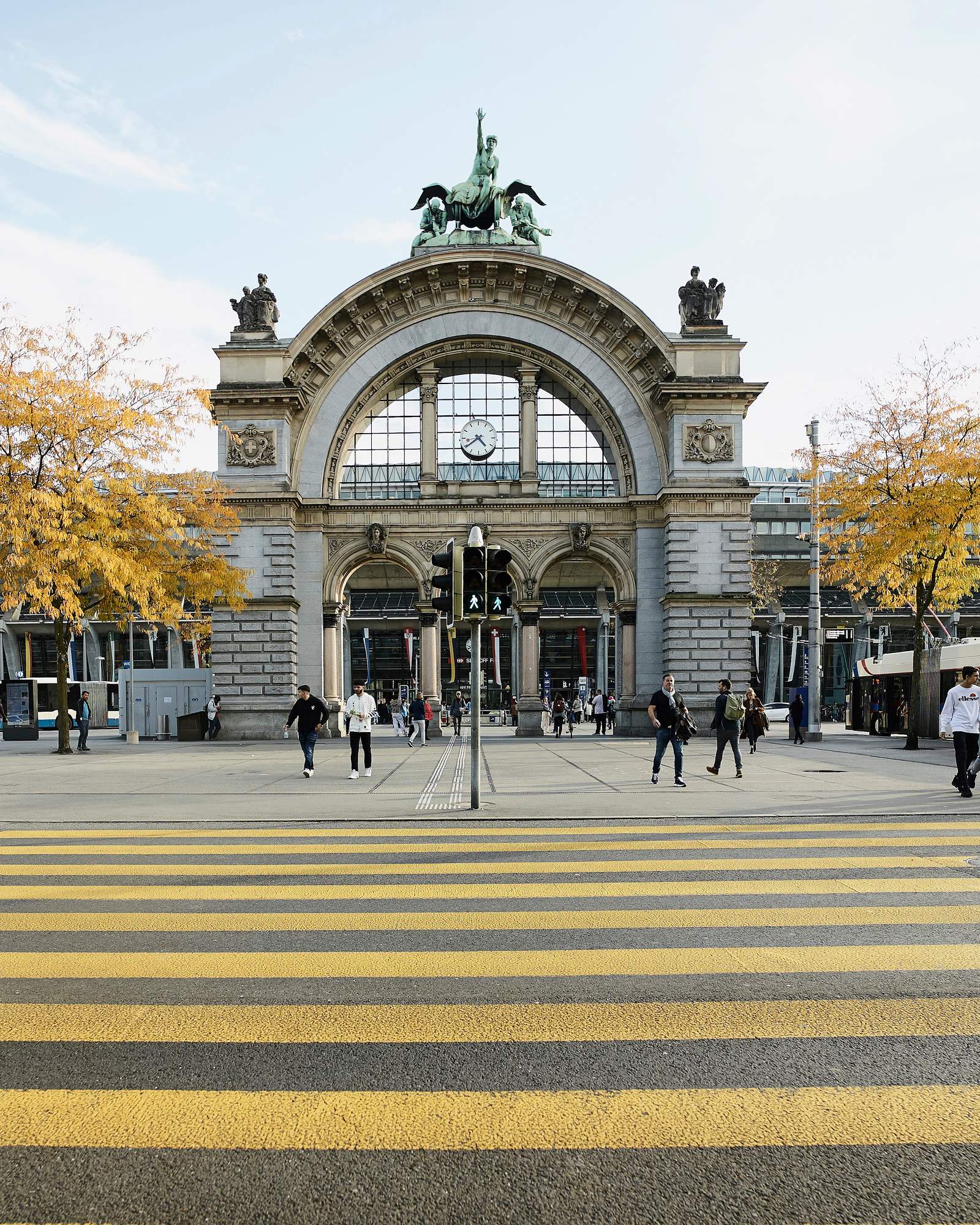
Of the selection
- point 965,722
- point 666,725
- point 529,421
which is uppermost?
point 529,421

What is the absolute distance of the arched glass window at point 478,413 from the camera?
37.7m

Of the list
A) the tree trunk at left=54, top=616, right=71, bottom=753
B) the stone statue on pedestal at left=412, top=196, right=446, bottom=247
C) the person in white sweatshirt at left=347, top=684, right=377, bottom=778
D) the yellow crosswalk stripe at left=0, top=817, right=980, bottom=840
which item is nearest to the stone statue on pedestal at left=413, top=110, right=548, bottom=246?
the stone statue on pedestal at left=412, top=196, right=446, bottom=247

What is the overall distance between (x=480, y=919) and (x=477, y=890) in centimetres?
102

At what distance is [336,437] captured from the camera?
122 ft

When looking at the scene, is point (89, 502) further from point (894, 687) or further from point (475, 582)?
point (894, 687)

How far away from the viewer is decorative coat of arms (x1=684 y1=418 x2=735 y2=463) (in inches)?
1411

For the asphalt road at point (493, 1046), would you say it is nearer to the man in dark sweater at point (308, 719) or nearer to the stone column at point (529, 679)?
the man in dark sweater at point (308, 719)

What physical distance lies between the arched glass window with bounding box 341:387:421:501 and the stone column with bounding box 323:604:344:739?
435 centimetres

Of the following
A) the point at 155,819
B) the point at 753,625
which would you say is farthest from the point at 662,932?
the point at 753,625

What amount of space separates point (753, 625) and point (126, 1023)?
78198 millimetres

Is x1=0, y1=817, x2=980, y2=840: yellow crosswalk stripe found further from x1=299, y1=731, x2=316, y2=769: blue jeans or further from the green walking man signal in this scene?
x1=299, y1=731, x2=316, y2=769: blue jeans

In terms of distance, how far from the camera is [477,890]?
26.8 ft

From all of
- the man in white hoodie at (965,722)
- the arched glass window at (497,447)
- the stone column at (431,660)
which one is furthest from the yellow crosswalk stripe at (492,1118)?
the arched glass window at (497,447)

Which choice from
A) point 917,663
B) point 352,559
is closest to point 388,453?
point 352,559
